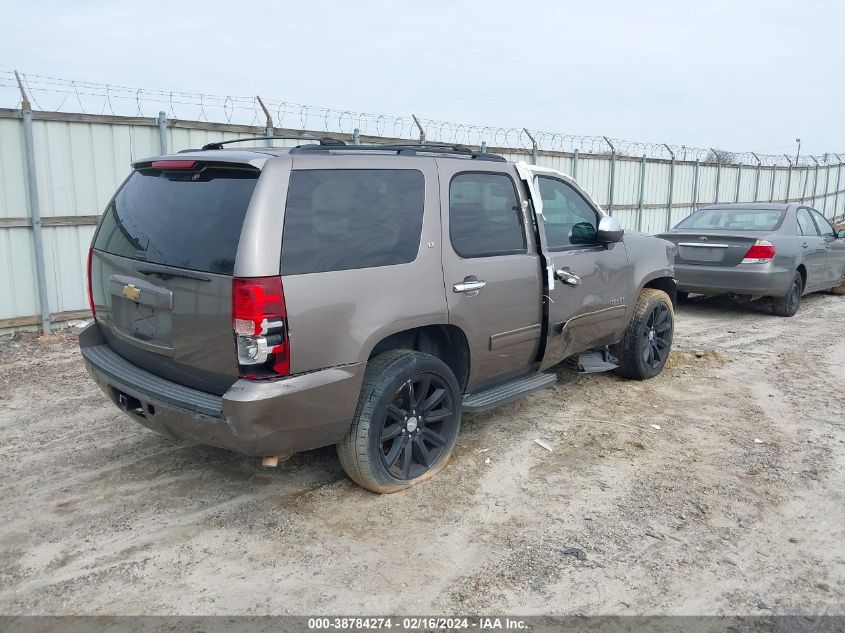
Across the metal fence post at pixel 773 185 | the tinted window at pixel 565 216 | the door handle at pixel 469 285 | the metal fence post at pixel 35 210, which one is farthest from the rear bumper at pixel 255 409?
the metal fence post at pixel 773 185

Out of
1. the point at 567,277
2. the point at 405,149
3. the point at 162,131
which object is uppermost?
the point at 162,131

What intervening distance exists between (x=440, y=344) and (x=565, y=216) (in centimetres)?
162

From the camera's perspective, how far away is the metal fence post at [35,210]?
23.5 ft

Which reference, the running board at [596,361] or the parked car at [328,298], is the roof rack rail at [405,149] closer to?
the parked car at [328,298]

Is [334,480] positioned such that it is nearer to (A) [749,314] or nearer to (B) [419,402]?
(B) [419,402]

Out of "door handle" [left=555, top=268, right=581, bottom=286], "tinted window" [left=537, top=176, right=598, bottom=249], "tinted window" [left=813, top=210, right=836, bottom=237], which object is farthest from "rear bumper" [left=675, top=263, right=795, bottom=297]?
"door handle" [left=555, top=268, right=581, bottom=286]

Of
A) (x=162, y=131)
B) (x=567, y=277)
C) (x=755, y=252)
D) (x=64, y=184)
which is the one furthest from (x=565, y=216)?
(x=64, y=184)

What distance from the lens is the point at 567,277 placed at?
4625 mm

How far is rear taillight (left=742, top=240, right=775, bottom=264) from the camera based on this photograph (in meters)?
8.45

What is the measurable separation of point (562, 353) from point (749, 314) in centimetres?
576

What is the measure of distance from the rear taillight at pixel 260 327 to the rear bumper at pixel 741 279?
23.6ft

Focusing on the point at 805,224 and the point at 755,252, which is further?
the point at 805,224

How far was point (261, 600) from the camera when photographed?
2844mm

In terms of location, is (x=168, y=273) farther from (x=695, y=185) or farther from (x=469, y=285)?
(x=695, y=185)
